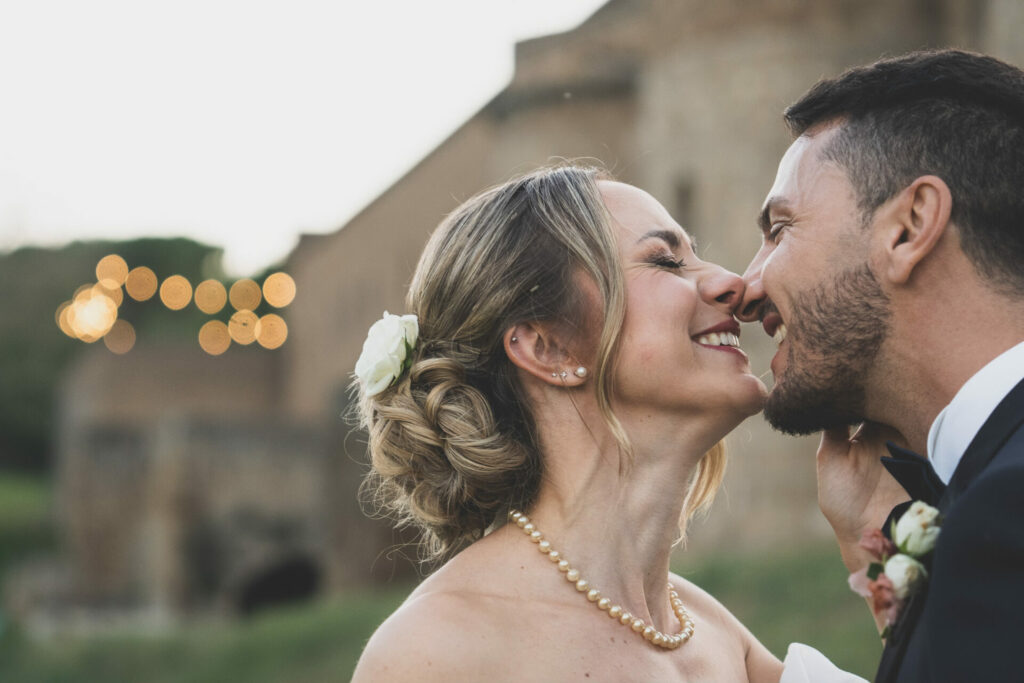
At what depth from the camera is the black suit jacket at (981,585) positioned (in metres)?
2.06

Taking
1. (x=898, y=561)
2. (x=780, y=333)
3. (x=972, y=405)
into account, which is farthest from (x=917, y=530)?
(x=780, y=333)

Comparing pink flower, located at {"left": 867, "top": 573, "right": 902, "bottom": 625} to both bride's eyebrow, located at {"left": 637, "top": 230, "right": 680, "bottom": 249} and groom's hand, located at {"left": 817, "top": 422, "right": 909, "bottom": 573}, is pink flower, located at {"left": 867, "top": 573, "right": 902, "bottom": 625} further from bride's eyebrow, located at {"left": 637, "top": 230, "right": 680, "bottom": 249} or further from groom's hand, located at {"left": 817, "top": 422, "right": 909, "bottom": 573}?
bride's eyebrow, located at {"left": 637, "top": 230, "right": 680, "bottom": 249}

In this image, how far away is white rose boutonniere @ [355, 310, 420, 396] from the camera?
330cm

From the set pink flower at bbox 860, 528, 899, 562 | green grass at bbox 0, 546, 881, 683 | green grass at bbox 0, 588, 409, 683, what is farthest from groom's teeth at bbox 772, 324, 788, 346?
green grass at bbox 0, 588, 409, 683

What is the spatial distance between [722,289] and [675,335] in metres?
0.19

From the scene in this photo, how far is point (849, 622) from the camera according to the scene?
1075cm

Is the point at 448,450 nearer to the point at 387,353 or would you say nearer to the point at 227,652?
the point at 387,353

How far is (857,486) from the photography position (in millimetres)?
3197

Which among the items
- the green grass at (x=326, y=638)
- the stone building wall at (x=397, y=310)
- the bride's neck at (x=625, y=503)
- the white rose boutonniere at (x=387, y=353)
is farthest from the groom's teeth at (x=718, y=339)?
the green grass at (x=326, y=638)

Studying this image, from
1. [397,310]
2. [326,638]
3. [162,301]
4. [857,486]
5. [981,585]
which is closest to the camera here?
[981,585]

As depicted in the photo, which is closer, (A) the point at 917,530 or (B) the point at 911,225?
(A) the point at 917,530

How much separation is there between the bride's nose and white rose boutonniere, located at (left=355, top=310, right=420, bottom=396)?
807 mm

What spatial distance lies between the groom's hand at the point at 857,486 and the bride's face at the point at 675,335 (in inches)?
10.6

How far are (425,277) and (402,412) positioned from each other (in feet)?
1.28
